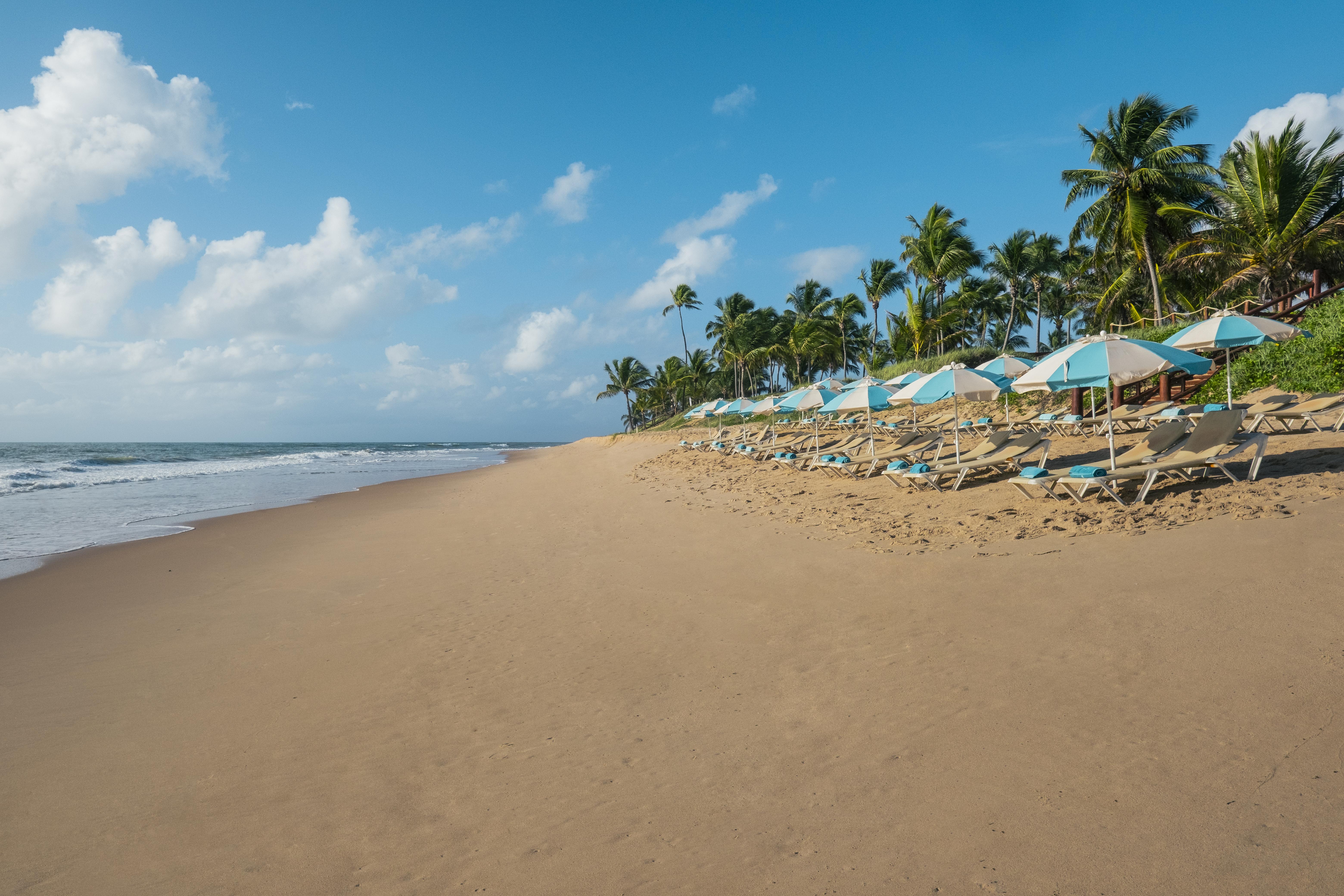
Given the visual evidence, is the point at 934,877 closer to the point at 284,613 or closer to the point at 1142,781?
the point at 1142,781

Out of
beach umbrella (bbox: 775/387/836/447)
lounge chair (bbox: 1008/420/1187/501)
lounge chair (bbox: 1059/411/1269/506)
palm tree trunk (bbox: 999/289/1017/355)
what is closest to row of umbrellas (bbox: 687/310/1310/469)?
lounge chair (bbox: 1008/420/1187/501)

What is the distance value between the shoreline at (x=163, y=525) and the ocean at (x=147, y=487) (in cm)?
3

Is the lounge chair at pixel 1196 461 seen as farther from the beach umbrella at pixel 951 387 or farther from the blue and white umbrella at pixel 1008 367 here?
the blue and white umbrella at pixel 1008 367

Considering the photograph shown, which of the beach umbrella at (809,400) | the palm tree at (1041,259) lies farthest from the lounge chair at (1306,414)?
the palm tree at (1041,259)

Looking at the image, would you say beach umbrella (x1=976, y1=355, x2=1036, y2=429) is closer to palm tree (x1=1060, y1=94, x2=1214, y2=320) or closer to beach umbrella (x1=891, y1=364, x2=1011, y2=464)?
beach umbrella (x1=891, y1=364, x2=1011, y2=464)

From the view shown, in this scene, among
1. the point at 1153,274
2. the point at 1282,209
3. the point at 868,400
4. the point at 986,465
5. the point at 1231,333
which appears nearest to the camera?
the point at 986,465

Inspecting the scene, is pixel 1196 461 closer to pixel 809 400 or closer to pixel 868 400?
pixel 868 400

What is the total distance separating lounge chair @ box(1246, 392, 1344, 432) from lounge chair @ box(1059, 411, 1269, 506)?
234 centimetres

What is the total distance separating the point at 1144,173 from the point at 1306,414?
→ 15917 mm

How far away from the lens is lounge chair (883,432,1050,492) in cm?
902

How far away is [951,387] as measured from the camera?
10484 mm

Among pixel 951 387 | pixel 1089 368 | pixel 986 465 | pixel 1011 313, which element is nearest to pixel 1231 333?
pixel 1089 368

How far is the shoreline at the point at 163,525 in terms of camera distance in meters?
7.92

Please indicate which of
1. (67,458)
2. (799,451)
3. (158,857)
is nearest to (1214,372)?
(799,451)
